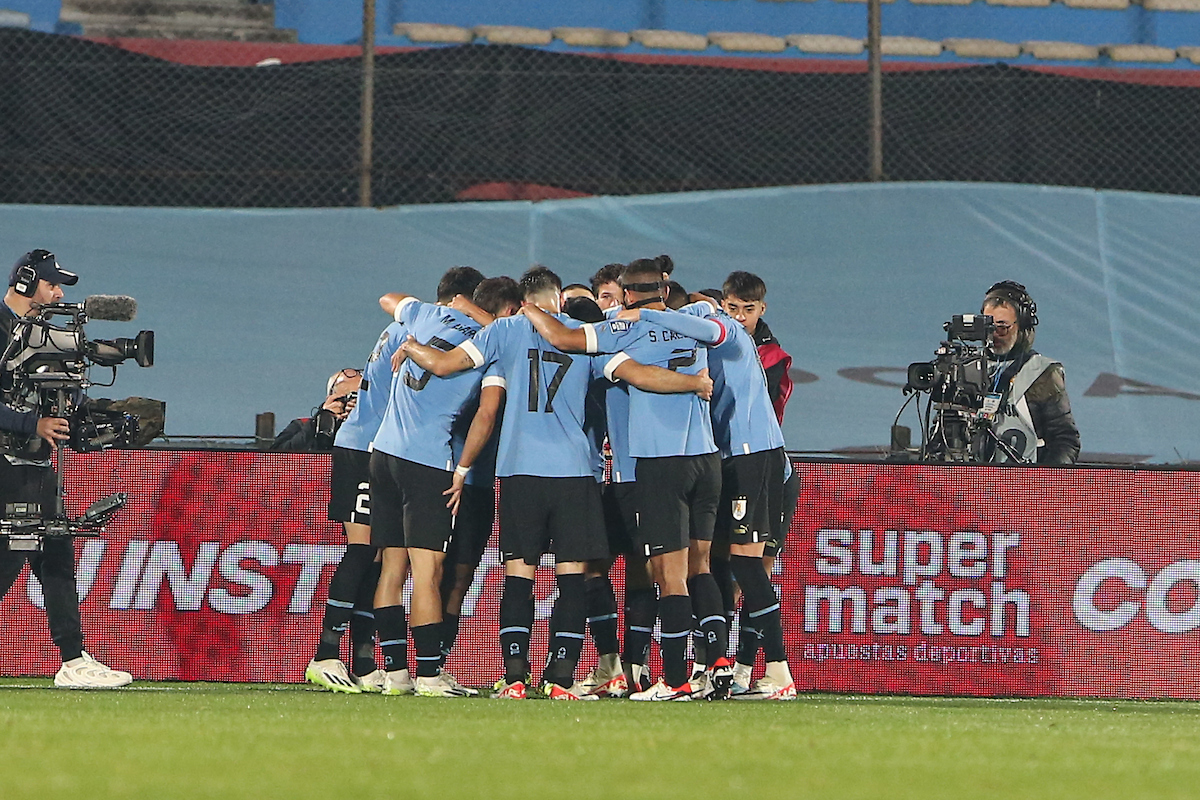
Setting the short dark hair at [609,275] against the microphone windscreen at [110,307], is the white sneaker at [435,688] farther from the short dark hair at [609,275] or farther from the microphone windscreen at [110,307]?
the short dark hair at [609,275]

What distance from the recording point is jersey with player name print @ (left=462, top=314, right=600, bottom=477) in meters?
8.09

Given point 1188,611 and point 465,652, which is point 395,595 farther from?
point 1188,611

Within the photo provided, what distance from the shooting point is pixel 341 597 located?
29.2ft

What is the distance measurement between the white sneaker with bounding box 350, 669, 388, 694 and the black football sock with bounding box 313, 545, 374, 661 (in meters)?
0.17

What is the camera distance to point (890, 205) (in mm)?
13648

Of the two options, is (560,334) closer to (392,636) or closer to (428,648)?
(428,648)

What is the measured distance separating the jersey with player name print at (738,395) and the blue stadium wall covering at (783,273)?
4.23m

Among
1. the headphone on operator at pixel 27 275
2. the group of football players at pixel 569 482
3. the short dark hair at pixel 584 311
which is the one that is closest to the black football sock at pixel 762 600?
the group of football players at pixel 569 482

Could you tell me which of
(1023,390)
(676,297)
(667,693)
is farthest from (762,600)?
(1023,390)

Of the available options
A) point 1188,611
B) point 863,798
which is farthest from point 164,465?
point 863,798

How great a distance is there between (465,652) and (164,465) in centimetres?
188

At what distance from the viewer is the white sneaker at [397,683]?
8523mm

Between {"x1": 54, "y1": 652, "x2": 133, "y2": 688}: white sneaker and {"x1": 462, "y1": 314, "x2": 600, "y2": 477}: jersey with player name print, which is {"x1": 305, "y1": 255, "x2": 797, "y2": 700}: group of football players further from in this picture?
{"x1": 54, "y1": 652, "x2": 133, "y2": 688}: white sneaker

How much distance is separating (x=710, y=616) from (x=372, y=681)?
172cm
